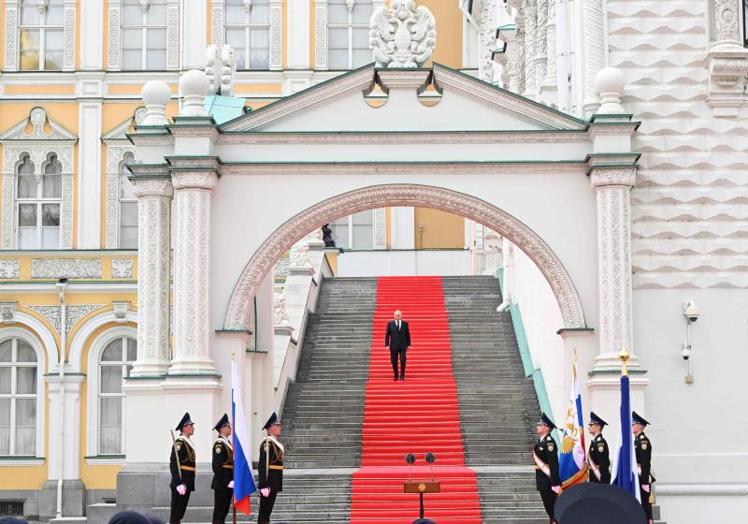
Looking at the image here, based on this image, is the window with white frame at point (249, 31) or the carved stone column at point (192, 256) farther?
the window with white frame at point (249, 31)

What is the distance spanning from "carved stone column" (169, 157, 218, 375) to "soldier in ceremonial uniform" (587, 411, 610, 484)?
5572 millimetres

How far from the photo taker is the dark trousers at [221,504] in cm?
2091

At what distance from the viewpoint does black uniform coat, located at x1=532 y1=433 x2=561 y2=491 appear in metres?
21.2

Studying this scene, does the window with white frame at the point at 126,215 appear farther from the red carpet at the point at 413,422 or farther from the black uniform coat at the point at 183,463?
the black uniform coat at the point at 183,463

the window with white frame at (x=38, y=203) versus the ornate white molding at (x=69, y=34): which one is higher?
the ornate white molding at (x=69, y=34)

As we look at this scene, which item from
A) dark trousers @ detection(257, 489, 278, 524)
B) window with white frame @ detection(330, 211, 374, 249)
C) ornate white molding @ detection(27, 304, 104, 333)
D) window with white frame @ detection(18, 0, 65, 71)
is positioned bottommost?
dark trousers @ detection(257, 489, 278, 524)

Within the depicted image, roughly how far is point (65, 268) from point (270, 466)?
1920 cm

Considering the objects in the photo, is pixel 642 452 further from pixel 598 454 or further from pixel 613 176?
pixel 613 176

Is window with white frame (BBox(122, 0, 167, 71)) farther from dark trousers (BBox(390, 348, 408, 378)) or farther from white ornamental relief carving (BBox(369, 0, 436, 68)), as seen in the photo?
white ornamental relief carving (BBox(369, 0, 436, 68))

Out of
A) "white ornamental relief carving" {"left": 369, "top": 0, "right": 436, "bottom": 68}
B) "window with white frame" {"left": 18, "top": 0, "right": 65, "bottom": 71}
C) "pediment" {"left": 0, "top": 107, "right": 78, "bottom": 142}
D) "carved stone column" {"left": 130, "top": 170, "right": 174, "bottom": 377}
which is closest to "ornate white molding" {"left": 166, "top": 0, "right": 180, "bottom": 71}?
"window with white frame" {"left": 18, "top": 0, "right": 65, "bottom": 71}

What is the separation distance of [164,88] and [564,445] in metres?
8.20

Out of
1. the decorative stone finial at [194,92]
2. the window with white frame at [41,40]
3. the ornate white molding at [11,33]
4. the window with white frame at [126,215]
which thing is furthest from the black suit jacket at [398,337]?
the ornate white molding at [11,33]

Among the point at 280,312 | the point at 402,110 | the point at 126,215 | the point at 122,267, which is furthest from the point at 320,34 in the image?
the point at 402,110

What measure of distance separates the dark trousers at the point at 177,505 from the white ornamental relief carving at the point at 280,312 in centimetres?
961
